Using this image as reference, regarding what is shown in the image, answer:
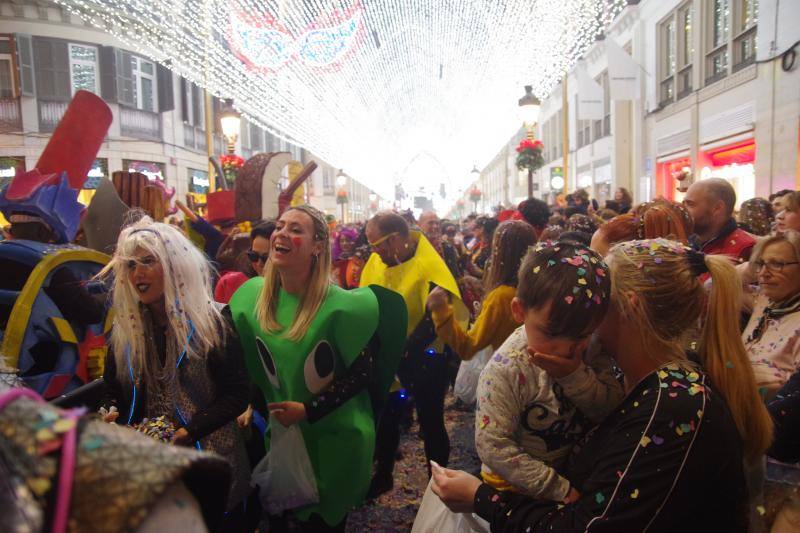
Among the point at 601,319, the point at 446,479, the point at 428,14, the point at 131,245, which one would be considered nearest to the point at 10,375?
the point at 131,245

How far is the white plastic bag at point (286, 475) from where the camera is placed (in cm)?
261

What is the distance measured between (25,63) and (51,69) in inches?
33.3

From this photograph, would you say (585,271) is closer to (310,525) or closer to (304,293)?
(304,293)

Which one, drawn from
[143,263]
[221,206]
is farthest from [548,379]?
[221,206]

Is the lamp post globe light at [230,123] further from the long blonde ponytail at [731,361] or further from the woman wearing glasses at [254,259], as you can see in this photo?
the long blonde ponytail at [731,361]

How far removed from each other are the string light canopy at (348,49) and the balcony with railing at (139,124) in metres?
2.81

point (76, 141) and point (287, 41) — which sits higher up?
point (287, 41)

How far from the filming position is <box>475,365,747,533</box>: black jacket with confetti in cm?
131

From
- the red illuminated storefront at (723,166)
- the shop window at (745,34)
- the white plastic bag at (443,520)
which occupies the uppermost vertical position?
the shop window at (745,34)

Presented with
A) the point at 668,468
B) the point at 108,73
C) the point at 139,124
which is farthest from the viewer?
the point at 139,124

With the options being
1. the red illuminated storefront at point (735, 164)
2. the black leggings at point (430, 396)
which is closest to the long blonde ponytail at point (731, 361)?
the black leggings at point (430, 396)

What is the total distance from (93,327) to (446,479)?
299 cm

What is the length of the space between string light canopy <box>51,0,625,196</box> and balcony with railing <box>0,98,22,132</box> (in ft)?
13.3

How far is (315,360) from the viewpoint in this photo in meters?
2.71
